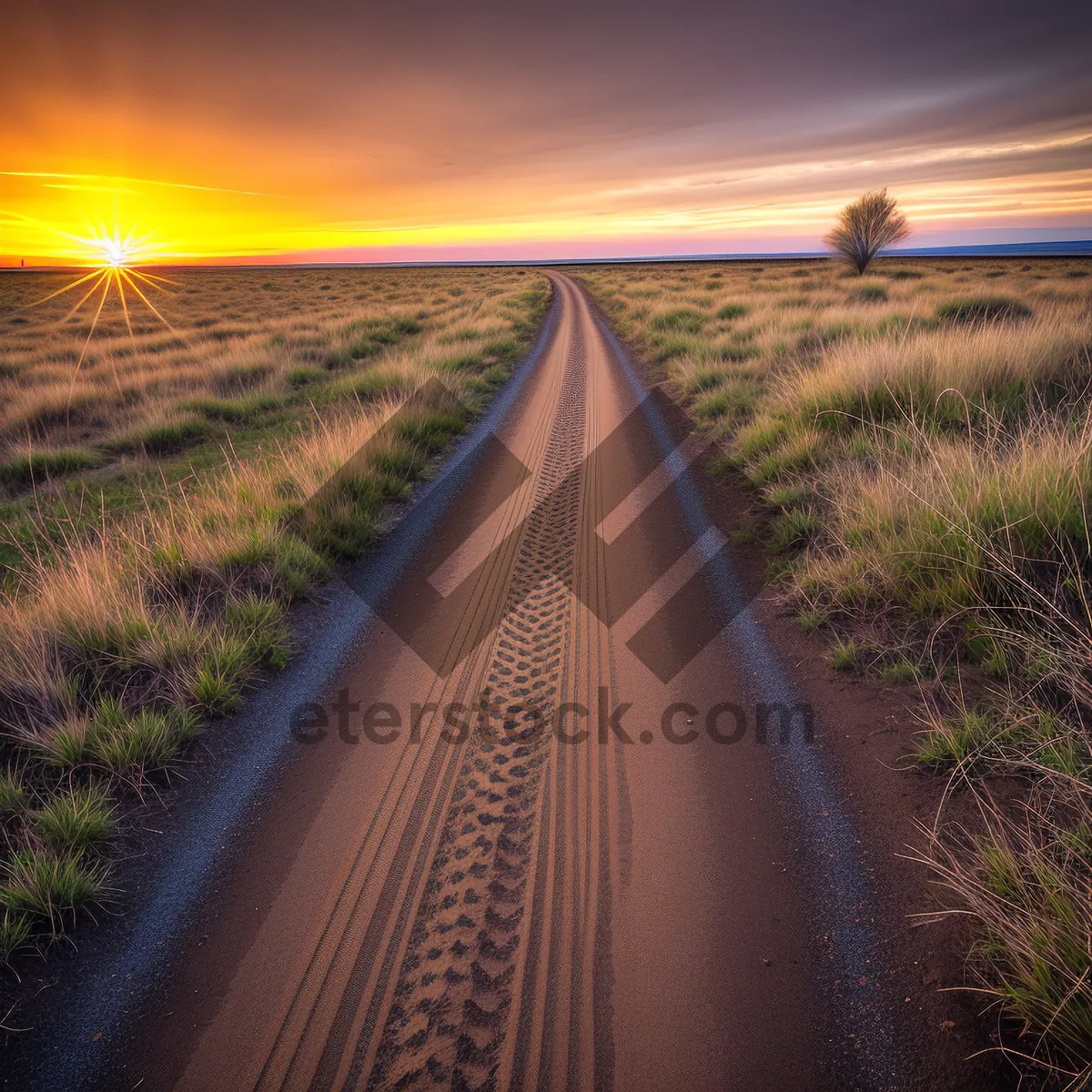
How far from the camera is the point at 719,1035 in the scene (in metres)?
2.05

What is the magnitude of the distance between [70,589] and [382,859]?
9.78 feet

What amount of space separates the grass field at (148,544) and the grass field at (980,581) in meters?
3.55

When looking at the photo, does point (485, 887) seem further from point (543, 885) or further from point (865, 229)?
point (865, 229)

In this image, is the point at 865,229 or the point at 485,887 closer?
the point at 485,887

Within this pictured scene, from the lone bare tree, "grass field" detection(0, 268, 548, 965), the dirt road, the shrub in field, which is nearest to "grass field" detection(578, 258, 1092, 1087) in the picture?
the dirt road

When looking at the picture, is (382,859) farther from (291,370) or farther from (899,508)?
(291,370)

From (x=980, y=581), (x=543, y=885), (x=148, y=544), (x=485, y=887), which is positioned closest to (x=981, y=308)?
(x=980, y=581)

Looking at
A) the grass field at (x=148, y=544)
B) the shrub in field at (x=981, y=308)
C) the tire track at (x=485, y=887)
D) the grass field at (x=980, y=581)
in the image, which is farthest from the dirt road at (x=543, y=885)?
the shrub in field at (x=981, y=308)

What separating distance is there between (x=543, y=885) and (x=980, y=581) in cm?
308

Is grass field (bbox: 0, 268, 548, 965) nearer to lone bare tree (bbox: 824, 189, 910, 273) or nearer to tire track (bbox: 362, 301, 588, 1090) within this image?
tire track (bbox: 362, 301, 588, 1090)

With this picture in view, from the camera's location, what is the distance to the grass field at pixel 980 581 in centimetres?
204

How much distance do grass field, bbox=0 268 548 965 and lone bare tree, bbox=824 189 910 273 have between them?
28.7 meters

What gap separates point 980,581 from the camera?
11.6 ft

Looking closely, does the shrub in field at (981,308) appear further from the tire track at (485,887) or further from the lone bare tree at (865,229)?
the lone bare tree at (865,229)
